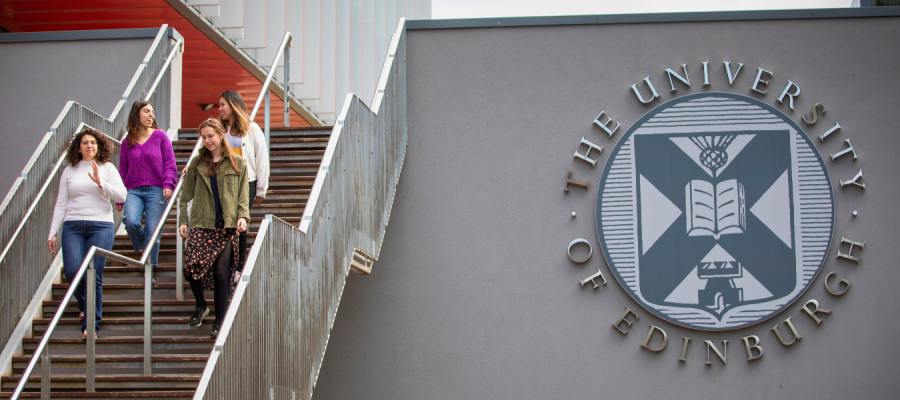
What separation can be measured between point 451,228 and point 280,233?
3.74 meters

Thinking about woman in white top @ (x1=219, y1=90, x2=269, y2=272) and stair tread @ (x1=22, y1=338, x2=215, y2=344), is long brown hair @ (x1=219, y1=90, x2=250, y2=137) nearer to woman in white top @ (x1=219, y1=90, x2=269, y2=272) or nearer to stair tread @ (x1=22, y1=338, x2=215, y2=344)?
woman in white top @ (x1=219, y1=90, x2=269, y2=272)

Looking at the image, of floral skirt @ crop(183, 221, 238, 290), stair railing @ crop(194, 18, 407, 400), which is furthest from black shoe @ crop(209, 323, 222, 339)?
stair railing @ crop(194, 18, 407, 400)

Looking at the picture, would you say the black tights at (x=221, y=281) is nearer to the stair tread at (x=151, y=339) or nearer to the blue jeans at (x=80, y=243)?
the stair tread at (x=151, y=339)

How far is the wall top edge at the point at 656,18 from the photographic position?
789 cm

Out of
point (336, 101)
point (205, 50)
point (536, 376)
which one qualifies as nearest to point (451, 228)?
point (536, 376)

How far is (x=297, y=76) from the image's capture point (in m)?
16.4

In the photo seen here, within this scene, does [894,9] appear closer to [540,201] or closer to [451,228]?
[540,201]

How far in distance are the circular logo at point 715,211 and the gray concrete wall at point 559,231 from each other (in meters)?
0.14

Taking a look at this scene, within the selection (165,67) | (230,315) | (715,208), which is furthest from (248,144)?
(715,208)

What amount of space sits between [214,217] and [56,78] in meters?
4.37

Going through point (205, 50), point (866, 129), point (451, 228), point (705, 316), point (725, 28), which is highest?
point (205, 50)

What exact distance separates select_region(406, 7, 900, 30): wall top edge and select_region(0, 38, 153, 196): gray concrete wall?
10.2 ft

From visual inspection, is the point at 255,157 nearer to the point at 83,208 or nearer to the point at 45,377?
the point at 83,208

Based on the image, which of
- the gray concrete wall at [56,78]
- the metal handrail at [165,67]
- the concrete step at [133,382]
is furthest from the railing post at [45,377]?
the gray concrete wall at [56,78]
